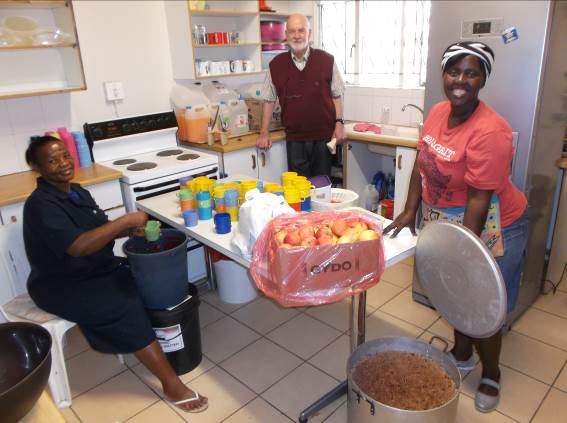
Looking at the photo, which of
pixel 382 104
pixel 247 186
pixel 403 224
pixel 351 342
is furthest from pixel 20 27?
pixel 382 104

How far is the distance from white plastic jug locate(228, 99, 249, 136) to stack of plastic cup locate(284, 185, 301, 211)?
1.65 m

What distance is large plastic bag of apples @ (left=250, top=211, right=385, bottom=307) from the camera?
1.43 metres

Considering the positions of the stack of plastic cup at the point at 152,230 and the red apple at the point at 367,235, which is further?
the stack of plastic cup at the point at 152,230

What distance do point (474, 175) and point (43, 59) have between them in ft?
8.54

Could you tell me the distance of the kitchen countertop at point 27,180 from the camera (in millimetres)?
2349

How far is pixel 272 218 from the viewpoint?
1655 mm

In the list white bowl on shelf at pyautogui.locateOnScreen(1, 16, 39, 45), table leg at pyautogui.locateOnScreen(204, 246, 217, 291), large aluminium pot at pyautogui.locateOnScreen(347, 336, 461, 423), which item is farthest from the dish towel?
white bowl on shelf at pyautogui.locateOnScreen(1, 16, 39, 45)

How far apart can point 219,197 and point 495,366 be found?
1413 millimetres

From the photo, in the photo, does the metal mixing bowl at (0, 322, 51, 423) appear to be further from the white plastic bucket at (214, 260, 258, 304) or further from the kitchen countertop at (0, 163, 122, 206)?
the white plastic bucket at (214, 260, 258, 304)

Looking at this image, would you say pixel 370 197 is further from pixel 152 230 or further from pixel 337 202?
pixel 152 230

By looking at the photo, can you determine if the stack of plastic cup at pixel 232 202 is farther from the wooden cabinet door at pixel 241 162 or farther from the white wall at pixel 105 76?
the white wall at pixel 105 76

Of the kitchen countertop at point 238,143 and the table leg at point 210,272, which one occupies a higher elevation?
the kitchen countertop at point 238,143

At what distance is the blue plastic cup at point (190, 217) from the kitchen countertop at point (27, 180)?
86cm

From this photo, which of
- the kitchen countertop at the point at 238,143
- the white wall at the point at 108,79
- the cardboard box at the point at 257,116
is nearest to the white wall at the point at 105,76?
the white wall at the point at 108,79
